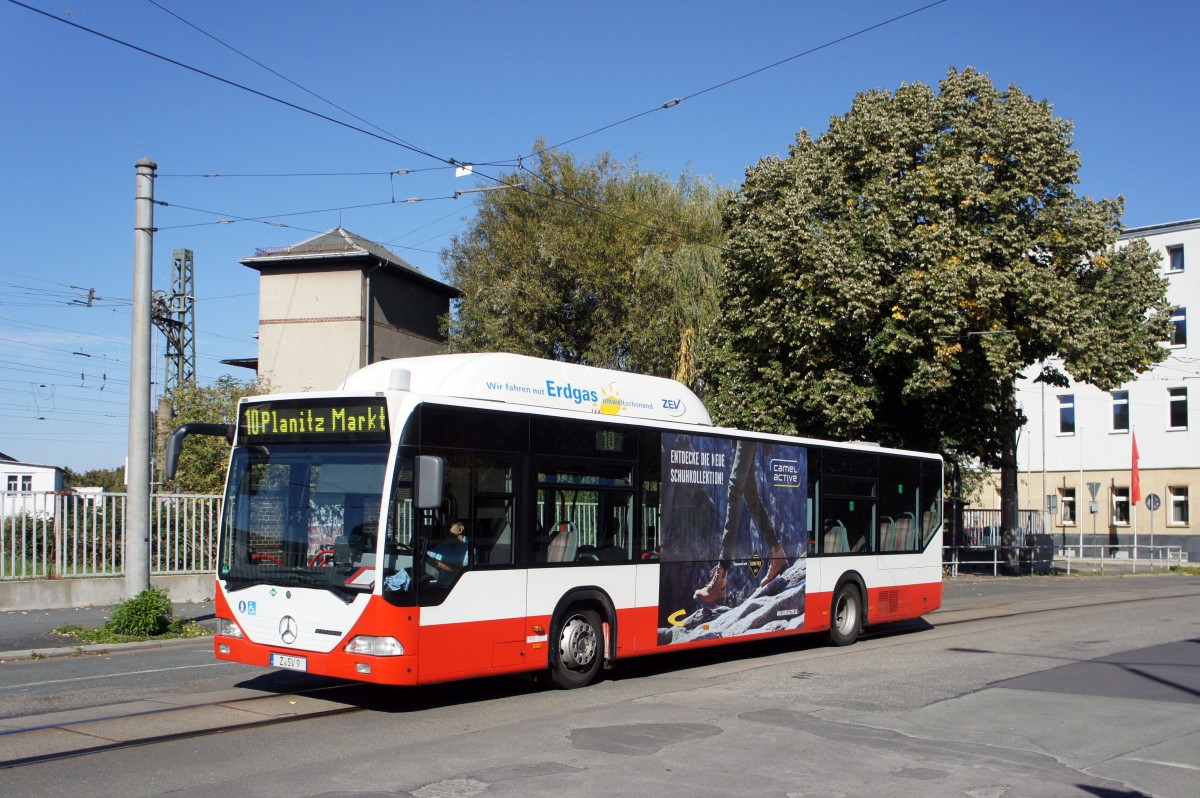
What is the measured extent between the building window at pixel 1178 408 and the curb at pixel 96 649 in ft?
165

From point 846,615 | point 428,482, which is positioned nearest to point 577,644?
point 428,482

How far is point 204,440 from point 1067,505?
154 ft

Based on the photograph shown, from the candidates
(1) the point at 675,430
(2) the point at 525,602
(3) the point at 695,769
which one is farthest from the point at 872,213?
(3) the point at 695,769

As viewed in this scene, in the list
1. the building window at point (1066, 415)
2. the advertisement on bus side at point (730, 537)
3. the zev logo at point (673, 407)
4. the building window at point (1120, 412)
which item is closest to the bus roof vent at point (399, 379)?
the advertisement on bus side at point (730, 537)

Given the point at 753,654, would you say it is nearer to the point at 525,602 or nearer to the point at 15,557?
the point at 525,602

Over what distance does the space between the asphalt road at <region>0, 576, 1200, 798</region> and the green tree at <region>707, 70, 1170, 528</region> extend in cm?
1276

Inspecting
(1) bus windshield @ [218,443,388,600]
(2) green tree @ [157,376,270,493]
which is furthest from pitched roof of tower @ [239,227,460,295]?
(1) bus windshield @ [218,443,388,600]

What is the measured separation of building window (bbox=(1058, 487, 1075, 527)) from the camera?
189 ft

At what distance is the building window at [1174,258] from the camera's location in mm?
52656

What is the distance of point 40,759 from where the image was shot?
761cm

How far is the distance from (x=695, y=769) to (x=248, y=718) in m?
3.99

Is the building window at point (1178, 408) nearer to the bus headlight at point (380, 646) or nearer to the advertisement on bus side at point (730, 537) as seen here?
the advertisement on bus side at point (730, 537)

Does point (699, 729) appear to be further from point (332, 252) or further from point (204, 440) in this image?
point (332, 252)

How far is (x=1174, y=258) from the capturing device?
52938 mm
